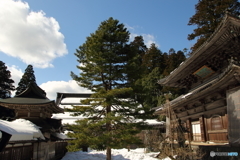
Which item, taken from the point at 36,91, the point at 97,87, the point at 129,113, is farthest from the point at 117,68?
the point at 36,91

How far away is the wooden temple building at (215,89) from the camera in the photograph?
22.3 feet

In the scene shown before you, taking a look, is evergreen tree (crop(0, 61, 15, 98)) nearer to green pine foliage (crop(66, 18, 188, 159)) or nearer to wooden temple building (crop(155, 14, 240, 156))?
green pine foliage (crop(66, 18, 188, 159))

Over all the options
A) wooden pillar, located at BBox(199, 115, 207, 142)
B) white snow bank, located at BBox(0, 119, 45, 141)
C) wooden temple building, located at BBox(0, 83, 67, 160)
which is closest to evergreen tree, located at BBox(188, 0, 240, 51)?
wooden pillar, located at BBox(199, 115, 207, 142)

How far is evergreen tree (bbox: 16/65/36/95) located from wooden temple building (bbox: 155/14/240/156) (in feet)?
96.6

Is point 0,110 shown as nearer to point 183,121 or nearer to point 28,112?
point 28,112

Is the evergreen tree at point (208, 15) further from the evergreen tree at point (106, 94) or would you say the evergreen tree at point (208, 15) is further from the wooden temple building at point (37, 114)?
the wooden temple building at point (37, 114)

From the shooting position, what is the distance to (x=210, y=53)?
9234 mm

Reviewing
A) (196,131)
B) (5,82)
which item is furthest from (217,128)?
(5,82)

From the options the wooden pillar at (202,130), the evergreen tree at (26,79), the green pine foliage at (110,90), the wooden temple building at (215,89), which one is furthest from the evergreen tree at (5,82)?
the wooden pillar at (202,130)

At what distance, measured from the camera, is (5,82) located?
3189 centimetres

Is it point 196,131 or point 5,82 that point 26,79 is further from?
point 196,131

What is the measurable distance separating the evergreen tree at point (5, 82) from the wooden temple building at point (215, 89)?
2890 centimetres

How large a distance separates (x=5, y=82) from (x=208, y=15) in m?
33.5

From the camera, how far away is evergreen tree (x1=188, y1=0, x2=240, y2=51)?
22328 millimetres
